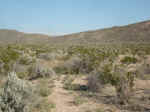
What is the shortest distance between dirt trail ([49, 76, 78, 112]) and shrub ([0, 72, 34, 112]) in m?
1.08

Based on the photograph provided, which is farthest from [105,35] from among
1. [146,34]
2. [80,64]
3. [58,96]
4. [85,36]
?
[58,96]

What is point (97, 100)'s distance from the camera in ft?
19.5

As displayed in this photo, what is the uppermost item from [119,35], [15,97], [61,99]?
[119,35]

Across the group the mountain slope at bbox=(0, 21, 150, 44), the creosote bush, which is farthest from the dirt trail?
the mountain slope at bbox=(0, 21, 150, 44)

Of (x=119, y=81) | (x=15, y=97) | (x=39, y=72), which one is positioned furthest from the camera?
(x=39, y=72)

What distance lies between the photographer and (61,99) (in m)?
6.14

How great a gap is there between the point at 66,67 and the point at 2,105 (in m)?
7.10

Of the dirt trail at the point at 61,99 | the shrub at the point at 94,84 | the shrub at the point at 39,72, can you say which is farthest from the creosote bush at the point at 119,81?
the shrub at the point at 39,72

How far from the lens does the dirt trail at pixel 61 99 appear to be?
527 cm

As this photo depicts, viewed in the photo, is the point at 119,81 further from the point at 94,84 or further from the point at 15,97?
the point at 15,97

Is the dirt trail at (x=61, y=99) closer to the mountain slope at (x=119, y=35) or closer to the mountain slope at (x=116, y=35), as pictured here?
the mountain slope at (x=116, y=35)

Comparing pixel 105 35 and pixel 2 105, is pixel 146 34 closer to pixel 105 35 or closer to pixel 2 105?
pixel 105 35

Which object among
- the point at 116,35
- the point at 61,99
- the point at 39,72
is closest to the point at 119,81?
the point at 61,99

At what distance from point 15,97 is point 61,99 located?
7.47 feet
